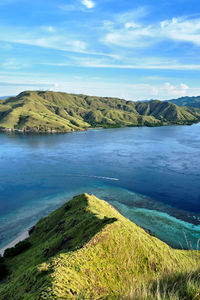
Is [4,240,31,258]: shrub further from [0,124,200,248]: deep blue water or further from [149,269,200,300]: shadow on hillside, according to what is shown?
[149,269,200,300]: shadow on hillside

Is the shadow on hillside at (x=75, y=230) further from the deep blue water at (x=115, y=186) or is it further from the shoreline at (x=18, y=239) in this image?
the deep blue water at (x=115, y=186)

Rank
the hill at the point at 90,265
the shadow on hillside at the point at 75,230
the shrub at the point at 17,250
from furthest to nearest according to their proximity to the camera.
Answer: the shrub at the point at 17,250 < the shadow on hillside at the point at 75,230 < the hill at the point at 90,265

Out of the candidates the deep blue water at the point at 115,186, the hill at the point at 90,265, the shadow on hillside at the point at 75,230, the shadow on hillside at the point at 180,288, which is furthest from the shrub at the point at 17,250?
the shadow on hillside at the point at 180,288

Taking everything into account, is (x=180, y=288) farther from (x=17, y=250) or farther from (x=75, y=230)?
(x=17, y=250)

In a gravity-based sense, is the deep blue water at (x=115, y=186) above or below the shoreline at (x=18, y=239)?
above

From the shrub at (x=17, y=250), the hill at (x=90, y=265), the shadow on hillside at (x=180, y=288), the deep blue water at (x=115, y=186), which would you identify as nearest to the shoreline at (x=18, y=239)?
the deep blue water at (x=115, y=186)

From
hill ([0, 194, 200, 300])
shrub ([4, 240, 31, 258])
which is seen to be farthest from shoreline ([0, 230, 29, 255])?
hill ([0, 194, 200, 300])

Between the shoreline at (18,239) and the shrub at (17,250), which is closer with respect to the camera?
the shrub at (17,250)

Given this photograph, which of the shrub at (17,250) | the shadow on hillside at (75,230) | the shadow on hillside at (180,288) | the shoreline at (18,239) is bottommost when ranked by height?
the shoreline at (18,239)

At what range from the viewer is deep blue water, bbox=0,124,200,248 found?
215ft

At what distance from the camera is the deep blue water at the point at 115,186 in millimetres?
65562

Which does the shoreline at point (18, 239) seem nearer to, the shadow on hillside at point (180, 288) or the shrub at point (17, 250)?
the shrub at point (17, 250)

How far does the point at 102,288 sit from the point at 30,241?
111ft

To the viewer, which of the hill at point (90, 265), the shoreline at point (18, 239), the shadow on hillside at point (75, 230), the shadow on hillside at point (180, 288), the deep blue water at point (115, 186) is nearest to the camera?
the shadow on hillside at point (180, 288)
